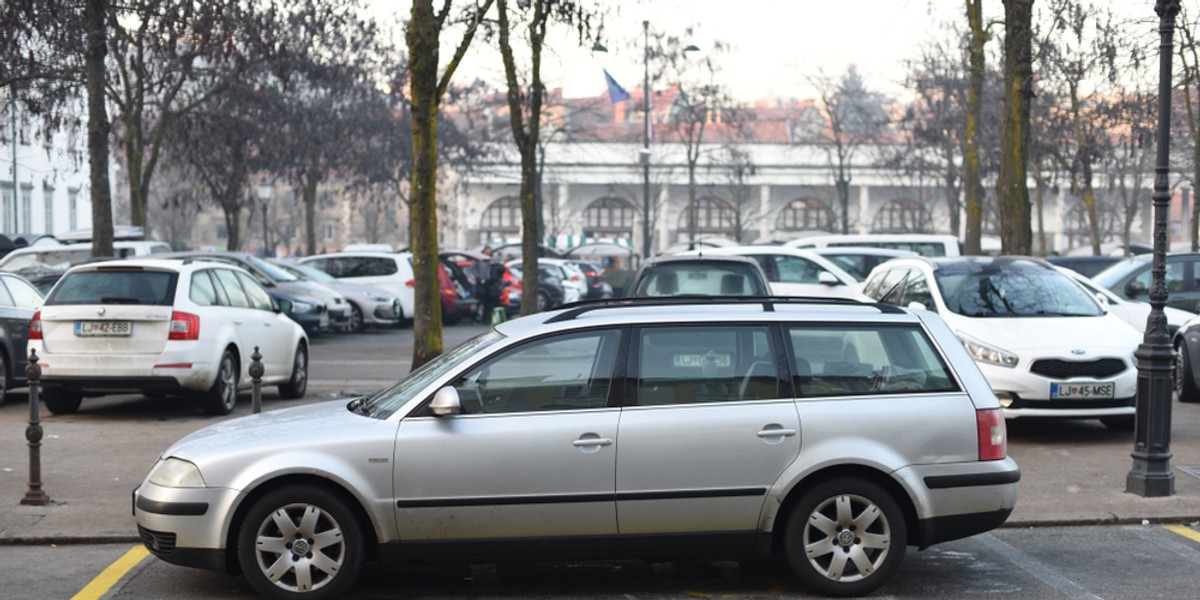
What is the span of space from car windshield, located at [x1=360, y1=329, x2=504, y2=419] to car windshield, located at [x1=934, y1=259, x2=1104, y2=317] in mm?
6709

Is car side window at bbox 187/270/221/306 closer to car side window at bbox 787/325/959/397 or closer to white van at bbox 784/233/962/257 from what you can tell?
car side window at bbox 787/325/959/397

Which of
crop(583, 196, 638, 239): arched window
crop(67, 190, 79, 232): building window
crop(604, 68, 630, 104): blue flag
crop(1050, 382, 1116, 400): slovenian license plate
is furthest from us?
crop(583, 196, 638, 239): arched window

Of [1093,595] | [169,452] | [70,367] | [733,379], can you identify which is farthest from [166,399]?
[1093,595]

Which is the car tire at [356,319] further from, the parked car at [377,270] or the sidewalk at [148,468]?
the sidewalk at [148,468]

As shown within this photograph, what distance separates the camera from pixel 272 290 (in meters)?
25.2

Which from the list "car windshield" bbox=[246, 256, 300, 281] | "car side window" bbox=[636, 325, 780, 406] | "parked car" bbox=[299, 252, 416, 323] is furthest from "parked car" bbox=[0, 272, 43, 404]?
"parked car" bbox=[299, 252, 416, 323]

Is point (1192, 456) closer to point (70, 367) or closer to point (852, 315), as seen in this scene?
point (852, 315)

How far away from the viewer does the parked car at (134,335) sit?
42.9 ft

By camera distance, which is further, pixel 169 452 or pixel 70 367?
pixel 70 367

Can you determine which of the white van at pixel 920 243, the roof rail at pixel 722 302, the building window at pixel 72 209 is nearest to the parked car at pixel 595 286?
the white van at pixel 920 243

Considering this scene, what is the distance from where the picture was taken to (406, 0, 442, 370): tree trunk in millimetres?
16016

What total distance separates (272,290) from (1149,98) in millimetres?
19065

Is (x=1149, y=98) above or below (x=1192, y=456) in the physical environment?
above

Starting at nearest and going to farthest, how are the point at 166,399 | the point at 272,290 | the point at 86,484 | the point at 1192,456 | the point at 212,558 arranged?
the point at 212,558 → the point at 86,484 → the point at 1192,456 → the point at 166,399 → the point at 272,290
